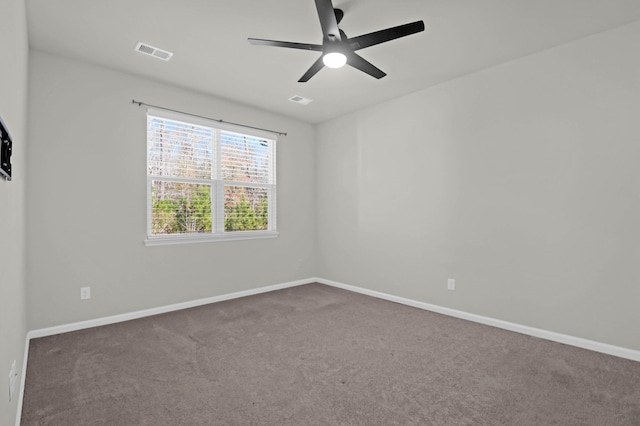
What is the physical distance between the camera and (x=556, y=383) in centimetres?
228

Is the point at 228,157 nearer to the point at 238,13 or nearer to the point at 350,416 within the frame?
the point at 238,13

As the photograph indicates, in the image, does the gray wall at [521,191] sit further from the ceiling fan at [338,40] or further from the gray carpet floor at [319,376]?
the ceiling fan at [338,40]

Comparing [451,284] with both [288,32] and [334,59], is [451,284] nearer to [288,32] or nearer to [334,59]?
[334,59]

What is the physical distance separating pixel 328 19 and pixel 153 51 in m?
1.96

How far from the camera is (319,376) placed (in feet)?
7.79

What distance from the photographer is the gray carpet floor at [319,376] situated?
75.9 inches

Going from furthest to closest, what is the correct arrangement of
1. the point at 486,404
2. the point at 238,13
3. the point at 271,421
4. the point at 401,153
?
the point at 401,153, the point at 238,13, the point at 486,404, the point at 271,421

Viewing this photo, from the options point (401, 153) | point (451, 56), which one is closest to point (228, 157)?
point (401, 153)

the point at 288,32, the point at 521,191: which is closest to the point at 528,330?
the point at 521,191

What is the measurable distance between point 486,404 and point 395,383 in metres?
0.56

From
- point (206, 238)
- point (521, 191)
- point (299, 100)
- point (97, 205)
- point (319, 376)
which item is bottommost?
point (319, 376)

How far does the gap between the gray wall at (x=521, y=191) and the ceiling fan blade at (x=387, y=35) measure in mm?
1727

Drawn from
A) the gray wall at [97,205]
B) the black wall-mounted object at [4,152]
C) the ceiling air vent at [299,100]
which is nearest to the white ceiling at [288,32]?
the gray wall at [97,205]

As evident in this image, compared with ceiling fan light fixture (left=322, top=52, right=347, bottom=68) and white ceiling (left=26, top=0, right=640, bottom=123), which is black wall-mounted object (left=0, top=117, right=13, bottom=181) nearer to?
white ceiling (left=26, top=0, right=640, bottom=123)
